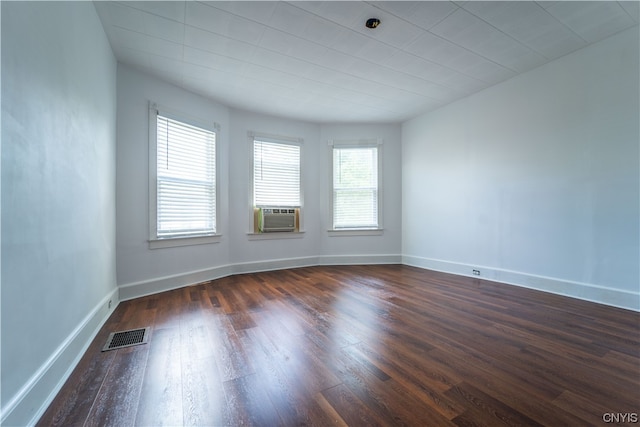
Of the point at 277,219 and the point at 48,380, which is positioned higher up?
the point at 277,219

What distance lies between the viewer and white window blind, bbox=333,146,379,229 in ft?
17.3

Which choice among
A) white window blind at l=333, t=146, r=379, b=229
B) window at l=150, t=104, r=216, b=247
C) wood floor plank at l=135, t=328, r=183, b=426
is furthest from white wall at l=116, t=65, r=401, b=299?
wood floor plank at l=135, t=328, r=183, b=426

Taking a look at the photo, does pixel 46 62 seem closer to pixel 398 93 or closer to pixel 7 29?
pixel 7 29

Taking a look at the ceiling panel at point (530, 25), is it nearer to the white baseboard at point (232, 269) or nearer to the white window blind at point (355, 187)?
the white window blind at point (355, 187)

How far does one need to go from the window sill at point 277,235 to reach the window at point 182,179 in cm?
75

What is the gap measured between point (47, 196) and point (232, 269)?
10.1ft

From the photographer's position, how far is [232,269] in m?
4.39

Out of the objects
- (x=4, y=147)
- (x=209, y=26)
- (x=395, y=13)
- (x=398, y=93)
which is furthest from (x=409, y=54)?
(x=4, y=147)

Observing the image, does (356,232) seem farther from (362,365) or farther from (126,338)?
(126,338)

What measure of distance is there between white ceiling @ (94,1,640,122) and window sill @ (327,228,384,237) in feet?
8.20

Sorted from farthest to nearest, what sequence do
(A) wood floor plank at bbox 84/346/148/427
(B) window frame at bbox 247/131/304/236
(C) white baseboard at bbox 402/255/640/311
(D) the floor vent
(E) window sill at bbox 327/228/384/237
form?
(E) window sill at bbox 327/228/384/237 < (B) window frame at bbox 247/131/304/236 < (C) white baseboard at bbox 402/255/640/311 < (D) the floor vent < (A) wood floor plank at bbox 84/346/148/427

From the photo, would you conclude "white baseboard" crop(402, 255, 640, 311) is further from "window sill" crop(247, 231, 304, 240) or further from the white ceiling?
the white ceiling

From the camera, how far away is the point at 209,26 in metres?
2.49

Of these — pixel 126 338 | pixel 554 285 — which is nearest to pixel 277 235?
pixel 126 338
